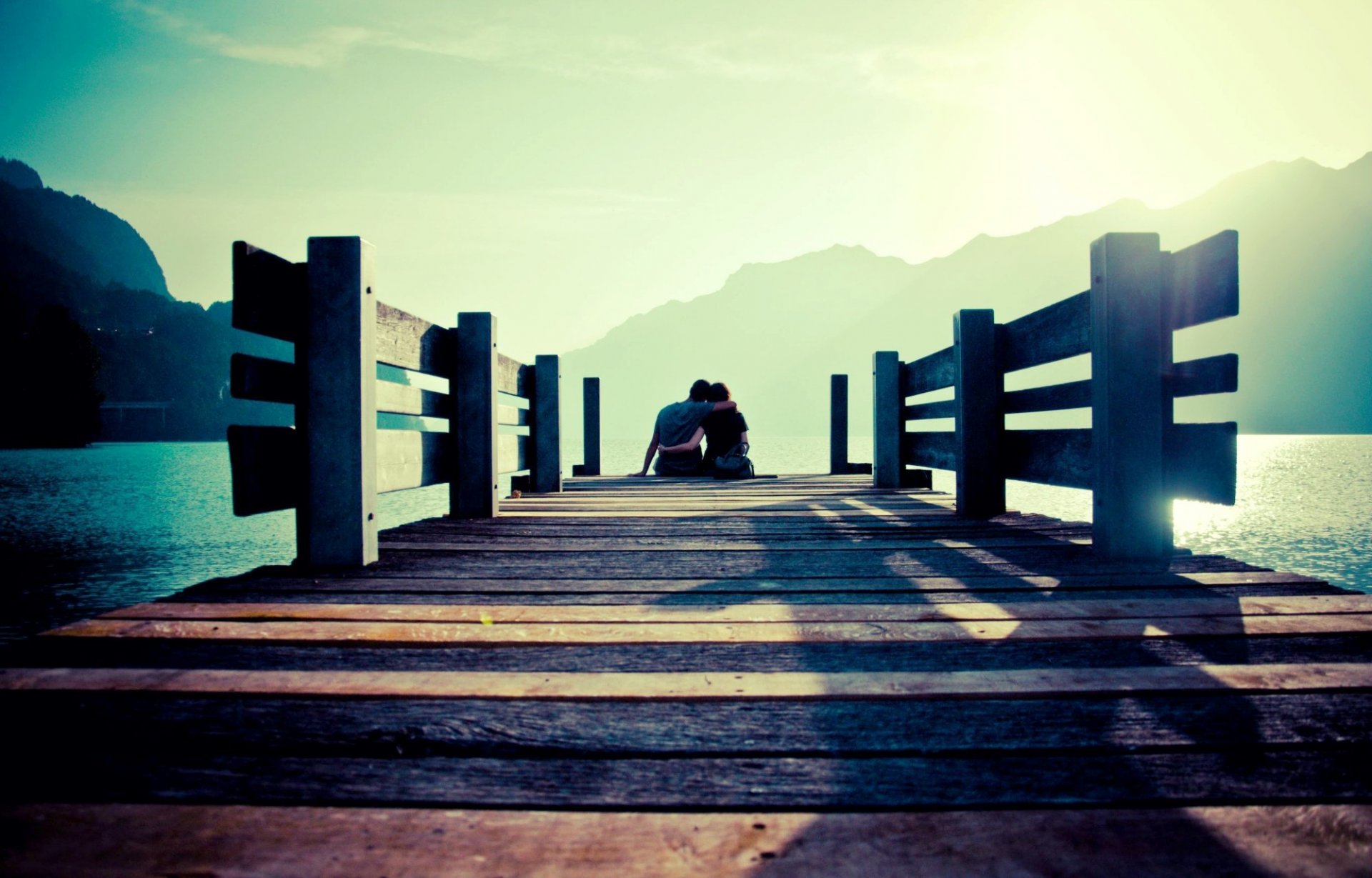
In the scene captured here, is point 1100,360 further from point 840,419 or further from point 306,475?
point 840,419

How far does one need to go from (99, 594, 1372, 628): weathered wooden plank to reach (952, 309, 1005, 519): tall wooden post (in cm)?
226

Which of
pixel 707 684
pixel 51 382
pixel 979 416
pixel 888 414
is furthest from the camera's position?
pixel 51 382

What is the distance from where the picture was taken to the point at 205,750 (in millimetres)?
1429

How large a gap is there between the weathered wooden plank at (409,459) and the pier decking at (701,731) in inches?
37.2

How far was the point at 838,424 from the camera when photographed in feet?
35.1

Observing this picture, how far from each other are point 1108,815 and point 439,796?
3.77ft

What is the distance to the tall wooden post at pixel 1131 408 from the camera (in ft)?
10.7

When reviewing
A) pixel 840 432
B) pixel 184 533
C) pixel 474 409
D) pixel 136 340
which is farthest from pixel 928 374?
pixel 136 340

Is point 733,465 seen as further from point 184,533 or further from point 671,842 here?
point 184,533

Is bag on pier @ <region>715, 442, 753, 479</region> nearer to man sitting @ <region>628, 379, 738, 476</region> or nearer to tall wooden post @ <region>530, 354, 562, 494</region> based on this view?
man sitting @ <region>628, 379, 738, 476</region>

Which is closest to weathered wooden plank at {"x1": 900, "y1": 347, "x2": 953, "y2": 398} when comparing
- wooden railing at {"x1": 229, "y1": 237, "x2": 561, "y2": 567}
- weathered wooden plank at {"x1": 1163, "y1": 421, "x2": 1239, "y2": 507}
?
weathered wooden plank at {"x1": 1163, "y1": 421, "x2": 1239, "y2": 507}

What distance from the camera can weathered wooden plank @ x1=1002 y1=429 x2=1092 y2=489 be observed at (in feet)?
12.0

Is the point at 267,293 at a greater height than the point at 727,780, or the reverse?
the point at 267,293

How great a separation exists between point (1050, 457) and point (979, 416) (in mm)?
734
